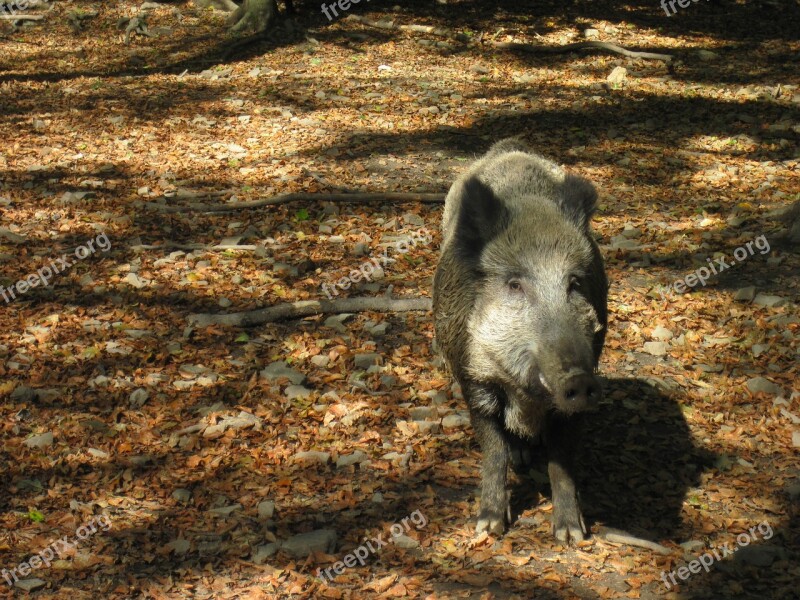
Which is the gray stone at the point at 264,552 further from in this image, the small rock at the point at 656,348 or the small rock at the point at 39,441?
the small rock at the point at 656,348

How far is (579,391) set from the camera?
3570 millimetres

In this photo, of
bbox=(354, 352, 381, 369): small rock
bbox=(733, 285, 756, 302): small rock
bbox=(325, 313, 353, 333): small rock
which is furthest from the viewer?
bbox=(733, 285, 756, 302): small rock

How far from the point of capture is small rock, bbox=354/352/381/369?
6.17 m

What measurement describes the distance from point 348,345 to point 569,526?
7.95ft

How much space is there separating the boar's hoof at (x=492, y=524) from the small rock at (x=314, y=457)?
1.08 meters

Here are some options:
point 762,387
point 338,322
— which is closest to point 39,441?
point 338,322

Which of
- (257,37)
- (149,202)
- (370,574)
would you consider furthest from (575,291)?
(257,37)

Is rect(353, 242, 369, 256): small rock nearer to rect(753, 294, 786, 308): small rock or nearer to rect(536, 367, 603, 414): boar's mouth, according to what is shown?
rect(753, 294, 786, 308): small rock

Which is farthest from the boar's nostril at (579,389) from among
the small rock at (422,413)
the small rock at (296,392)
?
the small rock at (296,392)

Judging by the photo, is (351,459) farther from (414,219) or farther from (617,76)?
(617,76)

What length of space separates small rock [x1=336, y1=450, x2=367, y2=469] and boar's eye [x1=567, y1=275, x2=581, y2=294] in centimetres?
177

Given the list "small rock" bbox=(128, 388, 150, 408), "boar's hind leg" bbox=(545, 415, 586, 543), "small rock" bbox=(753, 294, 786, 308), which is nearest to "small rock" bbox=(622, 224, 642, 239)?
"small rock" bbox=(753, 294, 786, 308)

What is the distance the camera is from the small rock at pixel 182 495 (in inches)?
189

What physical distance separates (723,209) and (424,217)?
9.62ft
